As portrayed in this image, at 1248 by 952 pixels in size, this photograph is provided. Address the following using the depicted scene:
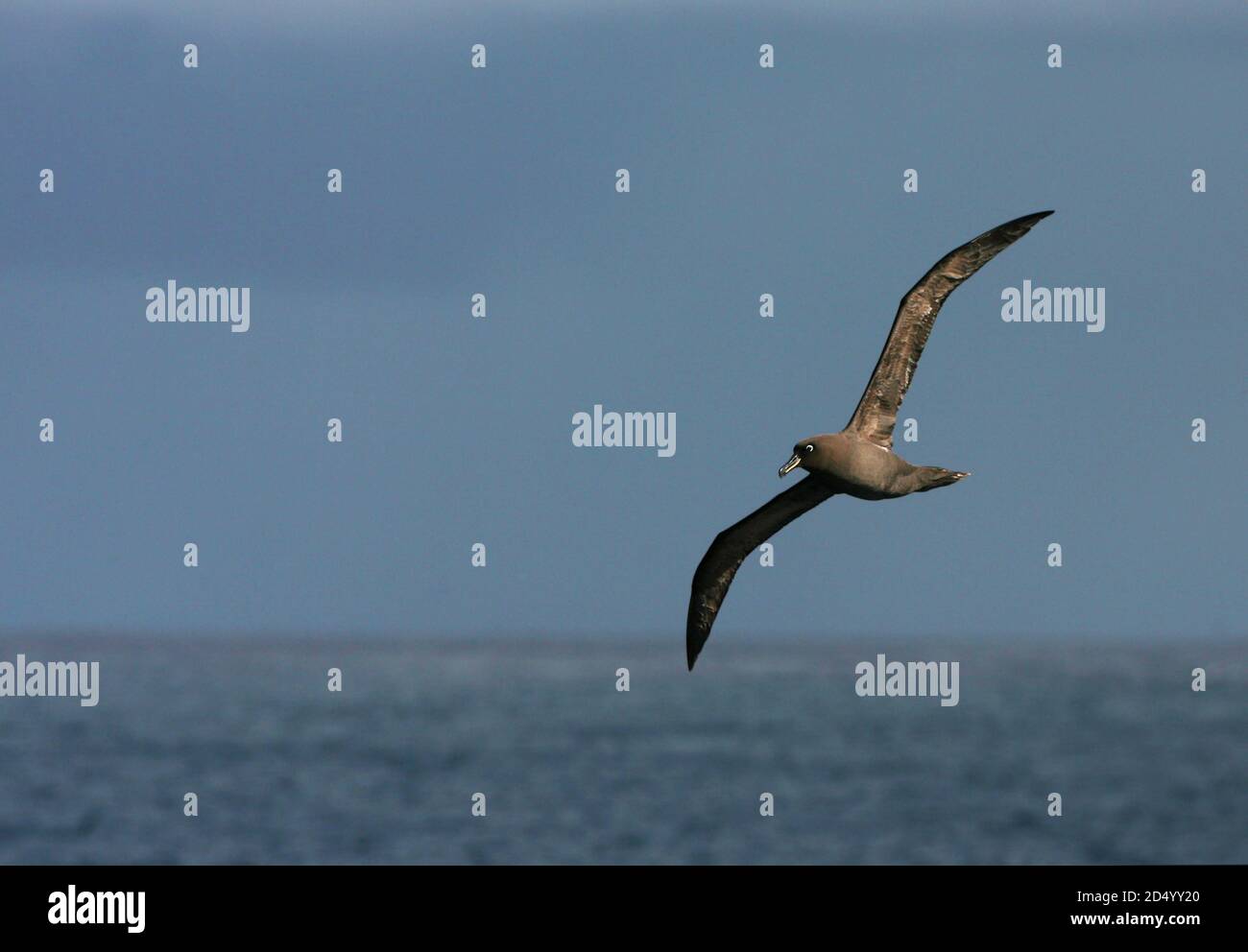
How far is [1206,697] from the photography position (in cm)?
14725

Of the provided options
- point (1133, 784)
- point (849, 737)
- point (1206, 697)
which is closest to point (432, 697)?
point (849, 737)

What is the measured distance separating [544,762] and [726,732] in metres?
22.8

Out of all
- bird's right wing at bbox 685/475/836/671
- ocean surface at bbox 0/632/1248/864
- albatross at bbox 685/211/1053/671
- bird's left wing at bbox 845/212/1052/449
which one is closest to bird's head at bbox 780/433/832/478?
albatross at bbox 685/211/1053/671

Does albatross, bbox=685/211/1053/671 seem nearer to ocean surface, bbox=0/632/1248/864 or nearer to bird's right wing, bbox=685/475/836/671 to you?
bird's right wing, bbox=685/475/836/671

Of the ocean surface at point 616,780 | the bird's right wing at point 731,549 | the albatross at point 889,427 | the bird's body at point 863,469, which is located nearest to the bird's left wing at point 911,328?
the albatross at point 889,427

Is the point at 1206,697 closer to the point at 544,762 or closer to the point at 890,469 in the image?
the point at 544,762

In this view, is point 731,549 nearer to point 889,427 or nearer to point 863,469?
point 889,427

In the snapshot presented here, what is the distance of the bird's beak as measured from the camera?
65.9ft

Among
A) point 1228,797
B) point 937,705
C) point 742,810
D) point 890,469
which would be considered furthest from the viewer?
point 937,705

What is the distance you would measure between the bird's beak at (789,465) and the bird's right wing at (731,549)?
3.85 feet

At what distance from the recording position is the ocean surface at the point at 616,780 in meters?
57.8

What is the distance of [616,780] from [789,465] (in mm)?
55637
